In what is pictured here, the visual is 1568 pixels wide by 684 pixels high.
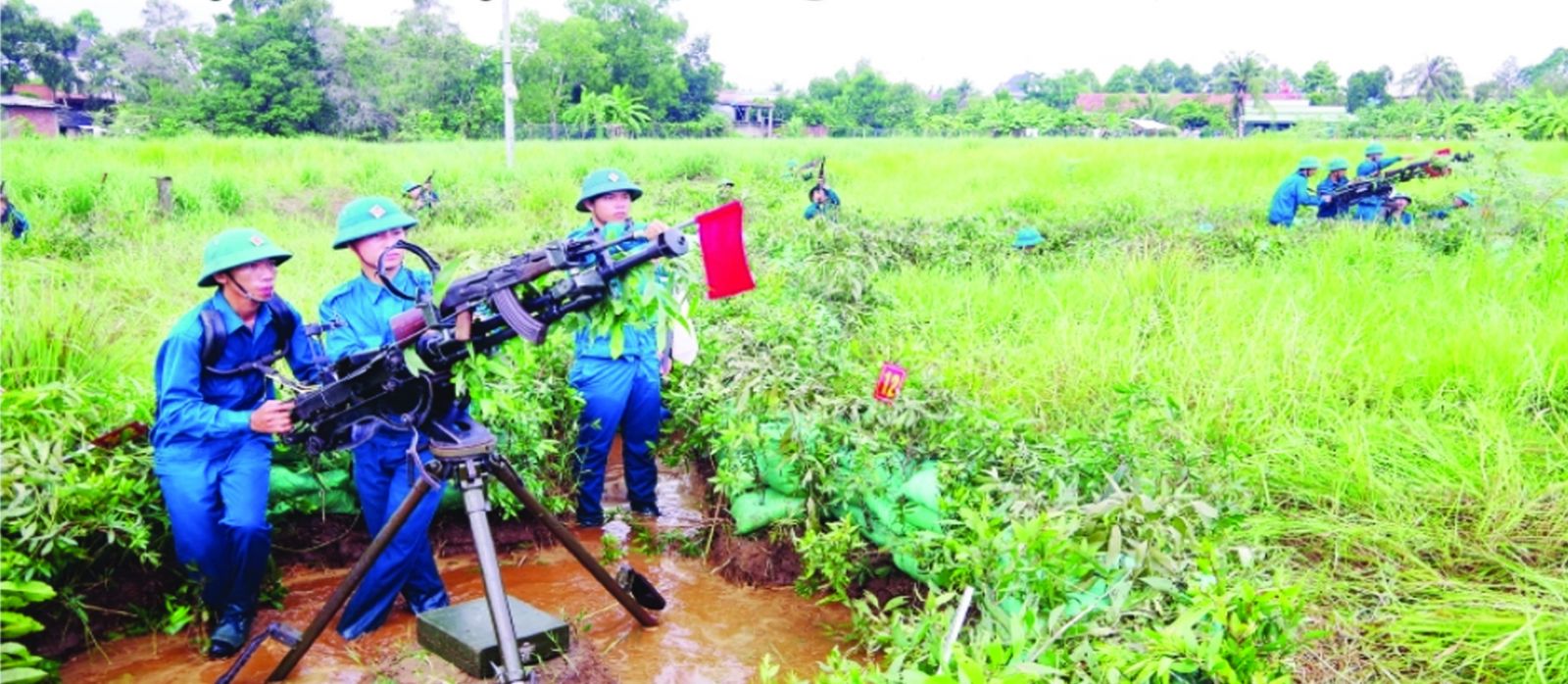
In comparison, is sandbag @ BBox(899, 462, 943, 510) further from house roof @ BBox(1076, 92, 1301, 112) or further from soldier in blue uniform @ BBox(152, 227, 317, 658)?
house roof @ BBox(1076, 92, 1301, 112)

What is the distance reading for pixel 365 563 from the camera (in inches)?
123

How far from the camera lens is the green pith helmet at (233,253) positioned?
11.4 ft

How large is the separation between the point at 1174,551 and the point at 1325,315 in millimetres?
3430

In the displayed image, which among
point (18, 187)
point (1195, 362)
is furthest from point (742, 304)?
point (18, 187)

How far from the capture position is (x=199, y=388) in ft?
11.6

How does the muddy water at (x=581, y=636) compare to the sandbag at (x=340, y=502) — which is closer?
the muddy water at (x=581, y=636)

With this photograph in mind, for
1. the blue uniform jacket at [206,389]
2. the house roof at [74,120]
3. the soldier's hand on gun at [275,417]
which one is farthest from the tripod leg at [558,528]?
the house roof at [74,120]

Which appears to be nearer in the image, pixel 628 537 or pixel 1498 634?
pixel 1498 634

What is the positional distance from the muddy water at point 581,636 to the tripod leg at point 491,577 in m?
0.72

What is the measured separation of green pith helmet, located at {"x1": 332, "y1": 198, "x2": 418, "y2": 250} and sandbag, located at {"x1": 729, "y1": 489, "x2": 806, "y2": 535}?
1.71 m

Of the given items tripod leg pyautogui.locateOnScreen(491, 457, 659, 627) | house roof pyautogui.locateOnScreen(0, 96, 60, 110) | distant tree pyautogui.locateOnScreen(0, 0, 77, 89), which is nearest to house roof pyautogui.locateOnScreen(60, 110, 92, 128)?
house roof pyautogui.locateOnScreen(0, 96, 60, 110)

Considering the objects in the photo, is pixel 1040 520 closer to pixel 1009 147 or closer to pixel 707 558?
pixel 707 558

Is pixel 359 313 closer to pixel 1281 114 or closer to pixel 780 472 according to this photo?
pixel 780 472

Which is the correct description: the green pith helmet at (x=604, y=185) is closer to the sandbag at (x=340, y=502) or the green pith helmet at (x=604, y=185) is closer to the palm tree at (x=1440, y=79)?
the sandbag at (x=340, y=502)
